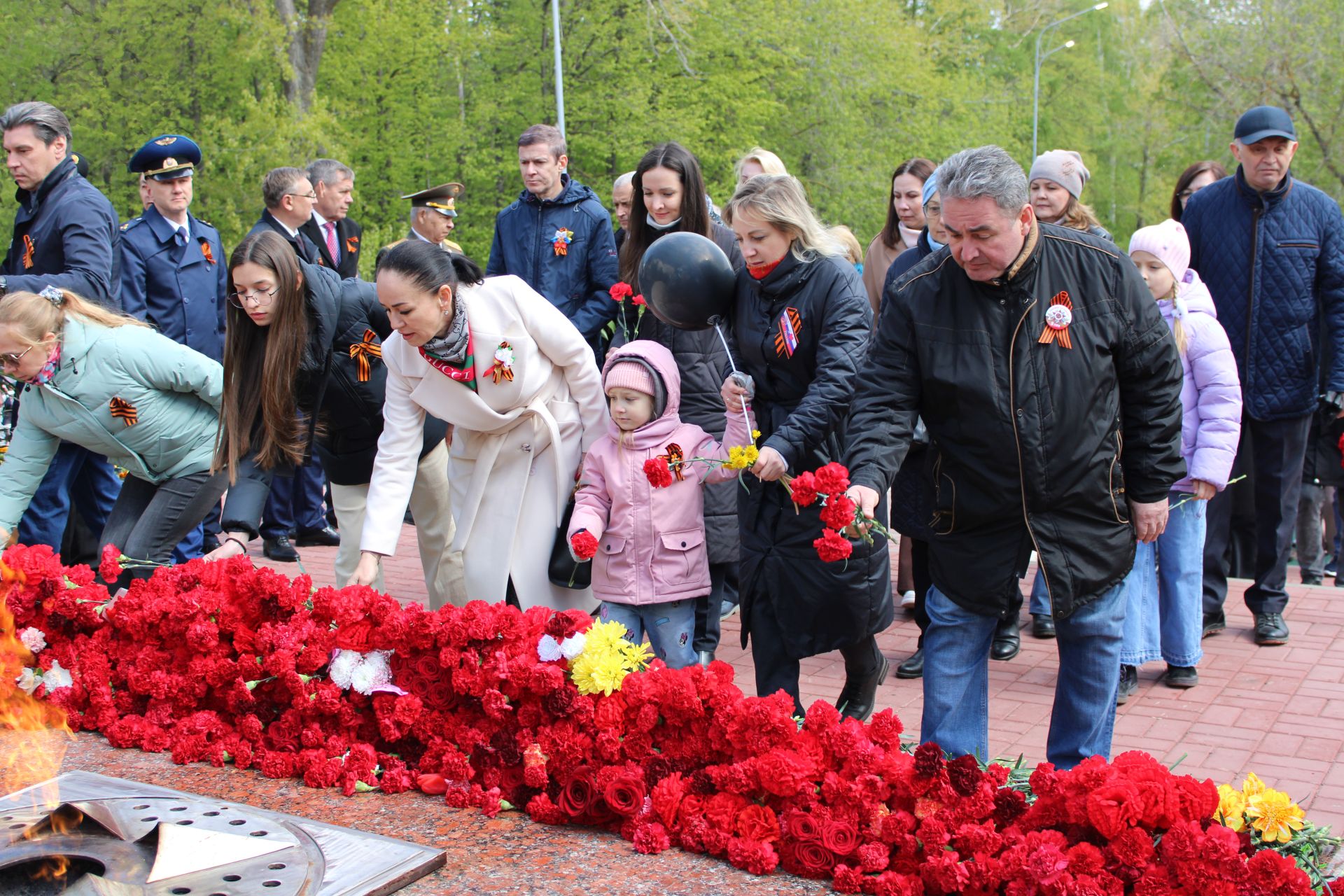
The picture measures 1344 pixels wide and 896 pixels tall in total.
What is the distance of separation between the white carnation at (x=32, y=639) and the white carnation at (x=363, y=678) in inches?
48.4

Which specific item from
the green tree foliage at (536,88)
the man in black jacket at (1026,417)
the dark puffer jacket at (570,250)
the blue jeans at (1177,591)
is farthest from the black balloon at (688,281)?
the green tree foliage at (536,88)

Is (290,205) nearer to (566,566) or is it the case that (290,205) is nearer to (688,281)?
(566,566)

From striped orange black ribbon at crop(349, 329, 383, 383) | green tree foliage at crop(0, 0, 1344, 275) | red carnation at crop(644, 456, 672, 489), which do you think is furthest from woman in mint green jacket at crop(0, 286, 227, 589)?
green tree foliage at crop(0, 0, 1344, 275)

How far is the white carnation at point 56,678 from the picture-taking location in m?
4.02

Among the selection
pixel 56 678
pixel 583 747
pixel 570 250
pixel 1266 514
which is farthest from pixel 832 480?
pixel 570 250

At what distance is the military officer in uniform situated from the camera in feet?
23.6

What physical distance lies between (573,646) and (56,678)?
1.84 metres

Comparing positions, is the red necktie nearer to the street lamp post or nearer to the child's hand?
the child's hand

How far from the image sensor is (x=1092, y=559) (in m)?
3.20

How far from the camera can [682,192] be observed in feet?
17.1

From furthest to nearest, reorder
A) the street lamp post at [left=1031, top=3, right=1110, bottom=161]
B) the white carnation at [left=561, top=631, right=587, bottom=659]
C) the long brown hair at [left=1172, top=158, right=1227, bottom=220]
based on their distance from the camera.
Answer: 1. the street lamp post at [left=1031, top=3, right=1110, bottom=161]
2. the long brown hair at [left=1172, top=158, right=1227, bottom=220]
3. the white carnation at [left=561, top=631, right=587, bottom=659]

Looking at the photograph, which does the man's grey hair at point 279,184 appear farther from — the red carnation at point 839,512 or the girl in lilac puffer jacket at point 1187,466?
the red carnation at point 839,512

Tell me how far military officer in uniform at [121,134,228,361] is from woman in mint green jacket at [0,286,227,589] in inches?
89.7

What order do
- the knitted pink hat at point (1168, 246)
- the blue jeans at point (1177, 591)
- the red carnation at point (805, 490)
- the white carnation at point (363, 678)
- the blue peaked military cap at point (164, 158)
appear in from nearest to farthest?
the red carnation at point (805, 490), the white carnation at point (363, 678), the knitted pink hat at point (1168, 246), the blue jeans at point (1177, 591), the blue peaked military cap at point (164, 158)
